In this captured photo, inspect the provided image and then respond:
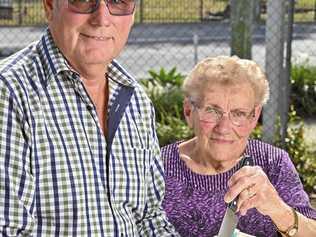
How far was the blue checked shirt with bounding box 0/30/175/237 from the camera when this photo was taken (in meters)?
2.19

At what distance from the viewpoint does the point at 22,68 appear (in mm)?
2275

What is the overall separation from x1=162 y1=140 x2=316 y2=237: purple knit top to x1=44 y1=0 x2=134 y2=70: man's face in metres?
1.00

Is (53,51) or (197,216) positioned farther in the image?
(197,216)

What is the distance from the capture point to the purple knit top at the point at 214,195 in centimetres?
323

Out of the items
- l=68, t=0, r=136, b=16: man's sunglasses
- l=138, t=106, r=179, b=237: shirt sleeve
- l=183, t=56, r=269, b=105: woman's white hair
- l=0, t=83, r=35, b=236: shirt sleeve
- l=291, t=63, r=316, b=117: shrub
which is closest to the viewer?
l=0, t=83, r=35, b=236: shirt sleeve

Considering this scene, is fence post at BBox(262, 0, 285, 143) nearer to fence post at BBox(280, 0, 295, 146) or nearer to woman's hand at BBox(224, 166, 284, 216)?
fence post at BBox(280, 0, 295, 146)

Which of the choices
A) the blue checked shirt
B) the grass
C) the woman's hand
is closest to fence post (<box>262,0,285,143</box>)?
the woman's hand

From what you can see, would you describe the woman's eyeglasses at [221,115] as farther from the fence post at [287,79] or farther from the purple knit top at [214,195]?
the fence post at [287,79]

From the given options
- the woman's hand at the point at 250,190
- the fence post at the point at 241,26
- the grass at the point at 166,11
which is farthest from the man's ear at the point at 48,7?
the grass at the point at 166,11

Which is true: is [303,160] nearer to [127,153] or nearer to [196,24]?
[127,153]

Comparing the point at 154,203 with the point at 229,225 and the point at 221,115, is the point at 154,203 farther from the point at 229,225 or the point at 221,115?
the point at 221,115

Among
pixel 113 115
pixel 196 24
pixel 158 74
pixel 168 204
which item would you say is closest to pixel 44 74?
pixel 113 115

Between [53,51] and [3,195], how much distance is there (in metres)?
0.43

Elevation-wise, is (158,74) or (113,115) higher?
(113,115)
